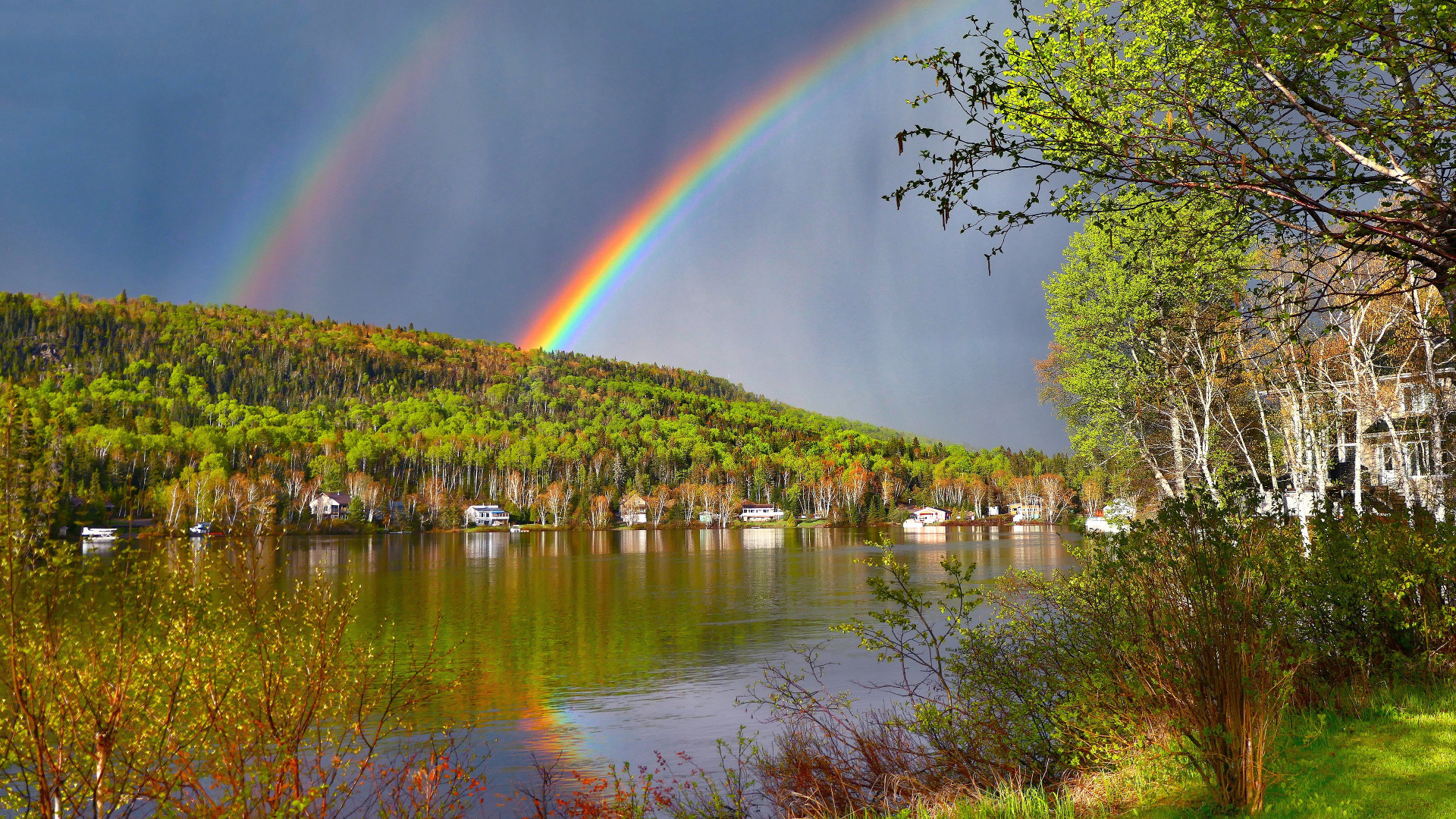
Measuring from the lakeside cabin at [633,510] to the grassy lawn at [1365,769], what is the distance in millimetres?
163161

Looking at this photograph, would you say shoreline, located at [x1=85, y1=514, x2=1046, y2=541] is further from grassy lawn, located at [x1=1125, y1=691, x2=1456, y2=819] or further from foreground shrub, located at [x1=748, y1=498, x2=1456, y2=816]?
grassy lawn, located at [x1=1125, y1=691, x2=1456, y2=819]

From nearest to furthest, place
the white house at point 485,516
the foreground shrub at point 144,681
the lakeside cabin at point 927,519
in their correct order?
the foreground shrub at point 144,681 < the white house at point 485,516 < the lakeside cabin at point 927,519

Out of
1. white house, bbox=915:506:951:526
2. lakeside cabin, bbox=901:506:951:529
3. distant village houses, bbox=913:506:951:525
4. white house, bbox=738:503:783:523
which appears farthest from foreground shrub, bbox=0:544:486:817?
white house, bbox=738:503:783:523

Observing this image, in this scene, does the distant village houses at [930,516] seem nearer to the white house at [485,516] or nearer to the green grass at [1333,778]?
the white house at [485,516]

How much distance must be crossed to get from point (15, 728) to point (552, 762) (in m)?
9.97

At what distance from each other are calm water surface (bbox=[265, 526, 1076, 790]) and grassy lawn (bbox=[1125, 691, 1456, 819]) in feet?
13.2

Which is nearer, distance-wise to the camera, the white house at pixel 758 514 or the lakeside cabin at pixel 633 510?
the lakeside cabin at pixel 633 510

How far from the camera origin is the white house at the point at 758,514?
583 feet

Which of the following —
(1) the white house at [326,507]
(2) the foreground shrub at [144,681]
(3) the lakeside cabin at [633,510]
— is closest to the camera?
(2) the foreground shrub at [144,681]

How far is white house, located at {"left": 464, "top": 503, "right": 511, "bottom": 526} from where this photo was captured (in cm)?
15438

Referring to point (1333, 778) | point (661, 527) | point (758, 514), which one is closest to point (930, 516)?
point (758, 514)

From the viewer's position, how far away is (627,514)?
171125 millimetres

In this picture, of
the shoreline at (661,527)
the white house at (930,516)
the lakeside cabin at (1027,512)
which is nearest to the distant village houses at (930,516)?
the white house at (930,516)

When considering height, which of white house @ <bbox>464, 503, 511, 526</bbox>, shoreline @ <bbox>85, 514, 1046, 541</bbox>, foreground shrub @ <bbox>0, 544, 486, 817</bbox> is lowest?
shoreline @ <bbox>85, 514, 1046, 541</bbox>
